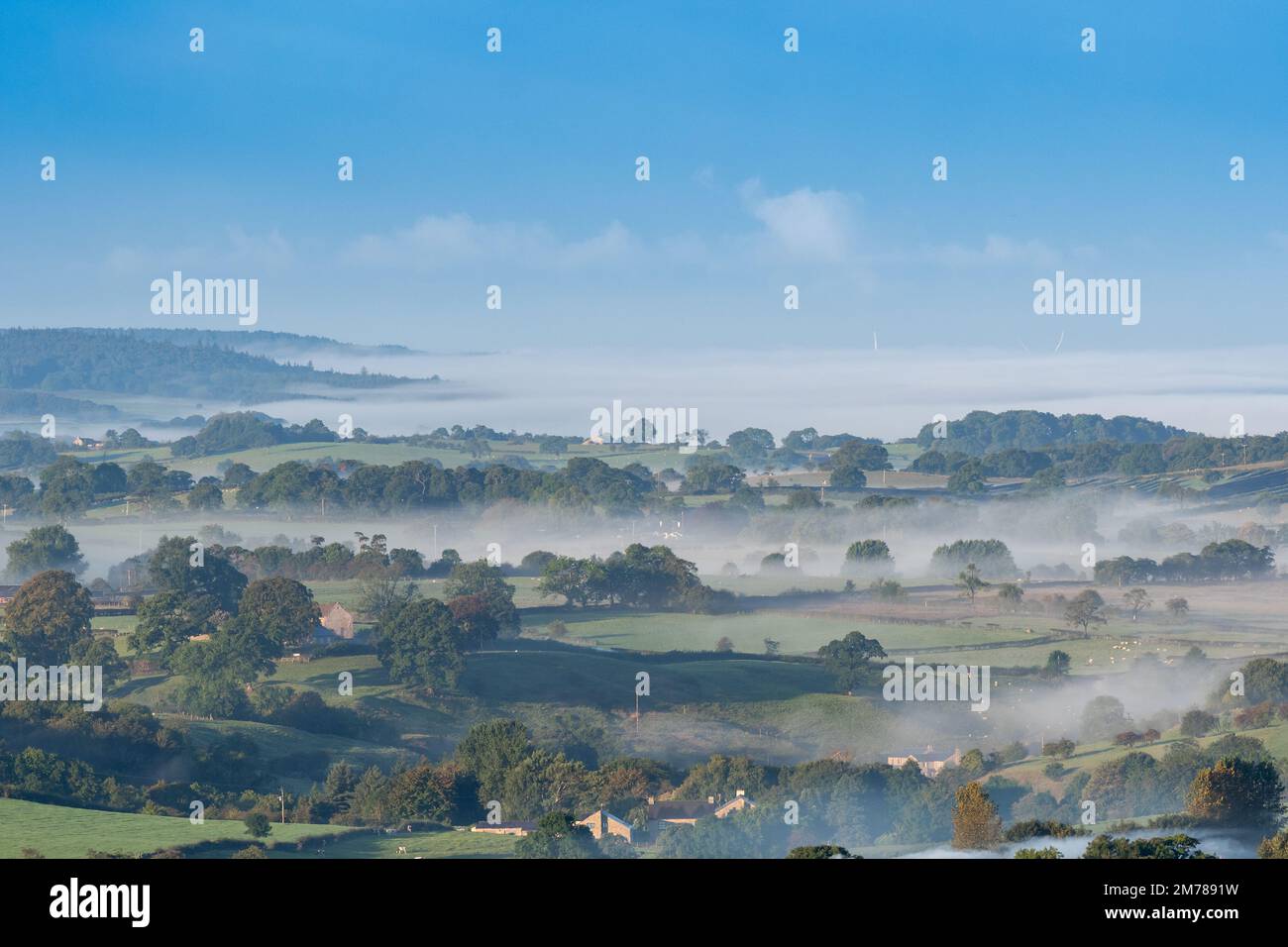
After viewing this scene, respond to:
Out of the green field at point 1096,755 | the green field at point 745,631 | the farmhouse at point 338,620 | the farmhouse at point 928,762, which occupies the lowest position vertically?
the farmhouse at point 928,762

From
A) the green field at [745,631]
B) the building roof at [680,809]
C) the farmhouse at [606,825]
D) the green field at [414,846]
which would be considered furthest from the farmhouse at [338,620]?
the green field at [414,846]

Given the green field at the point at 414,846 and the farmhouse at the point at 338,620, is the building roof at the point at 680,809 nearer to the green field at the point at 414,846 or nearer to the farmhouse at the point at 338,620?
the green field at the point at 414,846

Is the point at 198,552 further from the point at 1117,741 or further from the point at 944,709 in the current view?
the point at 1117,741

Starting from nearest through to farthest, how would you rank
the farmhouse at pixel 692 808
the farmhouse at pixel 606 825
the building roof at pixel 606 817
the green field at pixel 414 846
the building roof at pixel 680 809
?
the green field at pixel 414 846 < the farmhouse at pixel 606 825 < the building roof at pixel 606 817 < the farmhouse at pixel 692 808 < the building roof at pixel 680 809

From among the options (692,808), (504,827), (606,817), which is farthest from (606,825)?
(692,808)

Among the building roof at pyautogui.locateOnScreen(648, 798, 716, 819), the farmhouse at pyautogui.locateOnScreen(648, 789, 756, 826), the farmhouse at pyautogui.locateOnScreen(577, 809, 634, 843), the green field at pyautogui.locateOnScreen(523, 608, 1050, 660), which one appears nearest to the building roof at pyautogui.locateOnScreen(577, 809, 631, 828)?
the farmhouse at pyautogui.locateOnScreen(577, 809, 634, 843)
